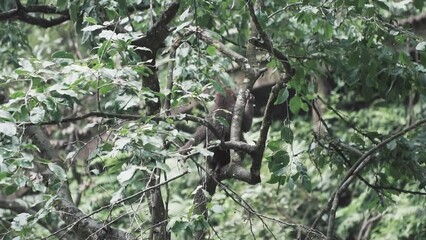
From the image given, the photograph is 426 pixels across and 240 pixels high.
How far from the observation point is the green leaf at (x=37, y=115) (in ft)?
5.63

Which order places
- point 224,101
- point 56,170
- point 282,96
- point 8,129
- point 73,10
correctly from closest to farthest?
point 8,129
point 56,170
point 282,96
point 73,10
point 224,101

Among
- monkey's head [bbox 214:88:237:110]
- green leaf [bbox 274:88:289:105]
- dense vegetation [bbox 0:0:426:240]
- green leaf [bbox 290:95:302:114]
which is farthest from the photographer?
monkey's head [bbox 214:88:237:110]

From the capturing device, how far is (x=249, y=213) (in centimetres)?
205

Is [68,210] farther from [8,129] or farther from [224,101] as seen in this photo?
[224,101]

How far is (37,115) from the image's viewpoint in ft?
5.65

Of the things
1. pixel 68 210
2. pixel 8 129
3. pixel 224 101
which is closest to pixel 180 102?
pixel 8 129

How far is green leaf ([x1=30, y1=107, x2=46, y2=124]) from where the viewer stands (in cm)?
172

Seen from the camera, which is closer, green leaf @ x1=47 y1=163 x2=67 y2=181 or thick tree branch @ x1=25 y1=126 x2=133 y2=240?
green leaf @ x1=47 y1=163 x2=67 y2=181

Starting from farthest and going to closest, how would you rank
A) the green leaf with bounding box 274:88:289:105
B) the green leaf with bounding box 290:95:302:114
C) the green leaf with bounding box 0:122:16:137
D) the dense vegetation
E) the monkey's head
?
the monkey's head
the green leaf with bounding box 290:95:302:114
the green leaf with bounding box 274:88:289:105
the dense vegetation
the green leaf with bounding box 0:122:16:137

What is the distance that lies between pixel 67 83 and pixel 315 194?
3784 mm

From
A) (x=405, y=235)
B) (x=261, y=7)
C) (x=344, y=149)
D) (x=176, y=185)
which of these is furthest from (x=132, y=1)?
(x=176, y=185)

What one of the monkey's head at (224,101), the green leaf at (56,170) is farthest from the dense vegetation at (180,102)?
the monkey's head at (224,101)

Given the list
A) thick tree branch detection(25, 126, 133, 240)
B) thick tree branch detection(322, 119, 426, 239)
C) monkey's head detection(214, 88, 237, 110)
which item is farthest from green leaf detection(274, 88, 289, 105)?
monkey's head detection(214, 88, 237, 110)

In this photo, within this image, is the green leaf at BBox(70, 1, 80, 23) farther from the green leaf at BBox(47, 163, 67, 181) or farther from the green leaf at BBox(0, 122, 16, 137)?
the green leaf at BBox(0, 122, 16, 137)
